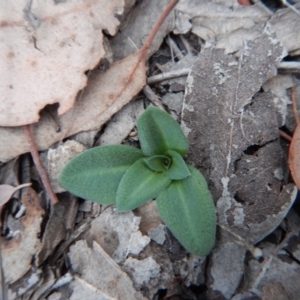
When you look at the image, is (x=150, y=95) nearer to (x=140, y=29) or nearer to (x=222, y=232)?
(x=140, y=29)

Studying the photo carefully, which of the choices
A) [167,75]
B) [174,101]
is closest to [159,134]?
[174,101]

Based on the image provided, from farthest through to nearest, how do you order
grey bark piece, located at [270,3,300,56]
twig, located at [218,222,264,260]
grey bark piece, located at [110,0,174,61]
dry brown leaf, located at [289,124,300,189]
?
grey bark piece, located at [110,0,174,61] < grey bark piece, located at [270,3,300,56] < twig, located at [218,222,264,260] < dry brown leaf, located at [289,124,300,189]

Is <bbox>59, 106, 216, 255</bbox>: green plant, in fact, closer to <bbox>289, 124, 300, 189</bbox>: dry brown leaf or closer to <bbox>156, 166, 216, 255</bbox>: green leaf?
<bbox>156, 166, 216, 255</bbox>: green leaf

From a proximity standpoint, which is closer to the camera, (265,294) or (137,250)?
(265,294)

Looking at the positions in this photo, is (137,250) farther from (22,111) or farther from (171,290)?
(22,111)

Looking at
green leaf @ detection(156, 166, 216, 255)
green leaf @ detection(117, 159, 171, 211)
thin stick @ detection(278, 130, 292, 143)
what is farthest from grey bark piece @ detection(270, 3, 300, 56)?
green leaf @ detection(117, 159, 171, 211)

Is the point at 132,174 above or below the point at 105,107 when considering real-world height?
below

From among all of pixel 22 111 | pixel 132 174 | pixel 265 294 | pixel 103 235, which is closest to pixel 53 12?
pixel 22 111

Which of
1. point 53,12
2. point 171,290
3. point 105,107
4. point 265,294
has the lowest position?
point 265,294
